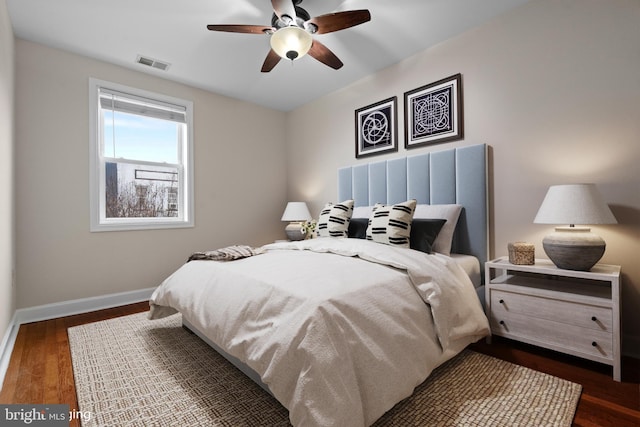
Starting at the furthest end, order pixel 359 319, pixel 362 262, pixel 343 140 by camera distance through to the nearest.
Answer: pixel 343 140
pixel 362 262
pixel 359 319

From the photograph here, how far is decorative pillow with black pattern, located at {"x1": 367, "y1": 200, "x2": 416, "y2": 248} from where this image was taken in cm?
235

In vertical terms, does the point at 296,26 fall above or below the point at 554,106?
above

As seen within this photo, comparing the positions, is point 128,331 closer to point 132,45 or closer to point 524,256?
point 132,45

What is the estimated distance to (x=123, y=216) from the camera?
333 centimetres

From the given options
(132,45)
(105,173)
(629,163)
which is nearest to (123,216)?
(105,173)

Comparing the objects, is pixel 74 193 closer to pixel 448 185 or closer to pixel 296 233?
pixel 296 233

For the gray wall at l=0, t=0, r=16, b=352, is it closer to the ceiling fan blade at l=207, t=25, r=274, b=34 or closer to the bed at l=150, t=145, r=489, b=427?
the bed at l=150, t=145, r=489, b=427

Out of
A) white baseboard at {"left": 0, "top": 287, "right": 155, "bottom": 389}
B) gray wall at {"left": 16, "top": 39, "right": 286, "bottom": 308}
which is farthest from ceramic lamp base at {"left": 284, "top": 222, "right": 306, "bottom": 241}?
white baseboard at {"left": 0, "top": 287, "right": 155, "bottom": 389}

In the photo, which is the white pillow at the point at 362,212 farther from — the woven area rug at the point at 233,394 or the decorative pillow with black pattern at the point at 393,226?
the woven area rug at the point at 233,394

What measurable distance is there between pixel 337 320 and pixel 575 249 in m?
1.61

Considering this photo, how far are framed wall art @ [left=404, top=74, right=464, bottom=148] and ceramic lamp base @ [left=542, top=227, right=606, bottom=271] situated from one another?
124cm

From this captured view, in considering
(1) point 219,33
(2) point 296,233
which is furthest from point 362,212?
(1) point 219,33

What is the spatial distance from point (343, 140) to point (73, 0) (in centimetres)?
279

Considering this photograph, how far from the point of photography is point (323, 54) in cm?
250
